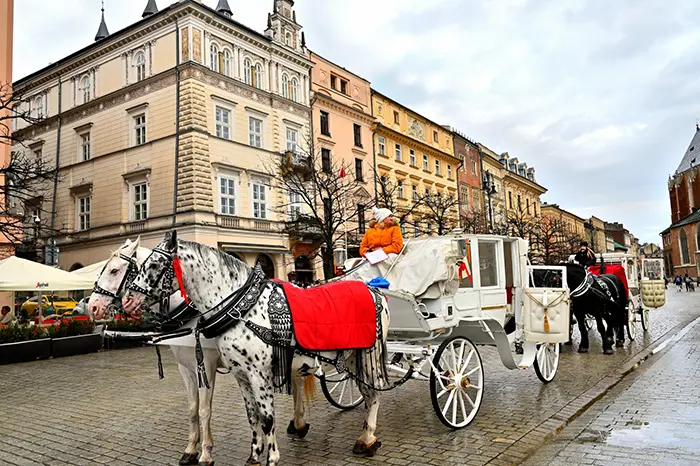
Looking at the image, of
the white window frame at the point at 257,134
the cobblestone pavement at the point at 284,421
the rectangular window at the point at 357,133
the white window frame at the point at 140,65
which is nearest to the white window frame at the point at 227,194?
the white window frame at the point at 257,134

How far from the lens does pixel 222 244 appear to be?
25.9 meters

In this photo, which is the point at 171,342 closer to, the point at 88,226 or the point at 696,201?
the point at 88,226

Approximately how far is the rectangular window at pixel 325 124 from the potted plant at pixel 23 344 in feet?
71.6

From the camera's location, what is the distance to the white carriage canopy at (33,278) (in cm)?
1452

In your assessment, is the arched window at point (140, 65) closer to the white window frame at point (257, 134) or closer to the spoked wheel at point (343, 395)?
the white window frame at point (257, 134)

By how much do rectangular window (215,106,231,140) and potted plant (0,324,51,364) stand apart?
1469 centimetres

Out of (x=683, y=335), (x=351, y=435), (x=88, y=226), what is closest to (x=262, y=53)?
(x=88, y=226)

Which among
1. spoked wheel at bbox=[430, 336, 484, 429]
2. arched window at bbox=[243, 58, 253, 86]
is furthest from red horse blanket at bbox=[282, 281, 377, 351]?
arched window at bbox=[243, 58, 253, 86]

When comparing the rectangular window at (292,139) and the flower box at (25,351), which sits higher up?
the rectangular window at (292,139)

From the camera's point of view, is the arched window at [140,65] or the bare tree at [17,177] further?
the arched window at [140,65]

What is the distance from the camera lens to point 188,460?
513 centimetres

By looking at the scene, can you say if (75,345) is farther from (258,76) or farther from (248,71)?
(258,76)

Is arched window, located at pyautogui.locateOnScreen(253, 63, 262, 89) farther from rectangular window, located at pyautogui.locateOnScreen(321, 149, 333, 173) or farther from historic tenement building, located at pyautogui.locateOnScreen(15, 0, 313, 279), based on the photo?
rectangular window, located at pyautogui.locateOnScreen(321, 149, 333, 173)

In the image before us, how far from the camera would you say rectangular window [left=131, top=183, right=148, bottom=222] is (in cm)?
2750
